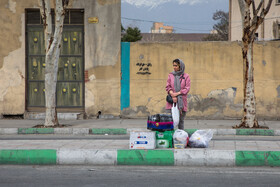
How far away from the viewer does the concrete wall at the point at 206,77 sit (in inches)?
641

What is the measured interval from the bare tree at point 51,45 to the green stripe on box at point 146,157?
6.36m

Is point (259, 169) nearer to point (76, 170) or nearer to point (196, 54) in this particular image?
point (76, 170)

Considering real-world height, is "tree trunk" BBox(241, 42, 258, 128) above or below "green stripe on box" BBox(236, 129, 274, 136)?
above

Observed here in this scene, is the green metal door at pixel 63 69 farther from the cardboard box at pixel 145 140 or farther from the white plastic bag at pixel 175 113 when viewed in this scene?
the cardboard box at pixel 145 140

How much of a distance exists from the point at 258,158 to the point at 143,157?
1684 millimetres

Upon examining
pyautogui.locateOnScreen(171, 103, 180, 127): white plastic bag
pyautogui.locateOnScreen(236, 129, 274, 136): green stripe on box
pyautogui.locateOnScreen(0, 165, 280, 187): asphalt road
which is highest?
pyautogui.locateOnScreen(171, 103, 180, 127): white plastic bag

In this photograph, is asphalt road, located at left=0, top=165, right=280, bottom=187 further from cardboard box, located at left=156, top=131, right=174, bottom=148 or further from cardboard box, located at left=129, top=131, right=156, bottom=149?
cardboard box, located at left=156, top=131, right=174, bottom=148

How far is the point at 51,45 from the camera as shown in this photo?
44.5 ft

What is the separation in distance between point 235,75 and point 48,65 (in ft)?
20.2

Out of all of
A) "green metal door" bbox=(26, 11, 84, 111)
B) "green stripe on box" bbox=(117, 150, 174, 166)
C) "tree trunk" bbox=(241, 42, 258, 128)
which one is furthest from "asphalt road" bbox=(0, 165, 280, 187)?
"green metal door" bbox=(26, 11, 84, 111)

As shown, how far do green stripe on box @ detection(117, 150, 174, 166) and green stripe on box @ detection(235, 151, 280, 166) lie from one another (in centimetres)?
101

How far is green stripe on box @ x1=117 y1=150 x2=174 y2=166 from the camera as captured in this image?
7.59m

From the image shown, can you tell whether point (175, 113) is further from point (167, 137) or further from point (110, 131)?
point (110, 131)

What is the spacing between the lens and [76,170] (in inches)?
280
